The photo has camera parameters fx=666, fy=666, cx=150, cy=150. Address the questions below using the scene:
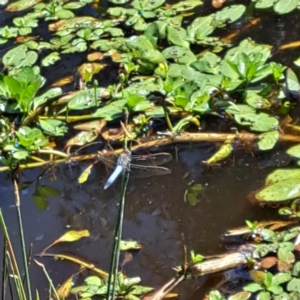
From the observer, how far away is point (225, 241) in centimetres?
163

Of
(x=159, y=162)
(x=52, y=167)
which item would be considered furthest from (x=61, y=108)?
(x=159, y=162)

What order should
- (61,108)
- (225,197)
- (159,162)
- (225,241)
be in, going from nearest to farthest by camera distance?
(225,241), (225,197), (159,162), (61,108)

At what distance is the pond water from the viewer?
1.61m

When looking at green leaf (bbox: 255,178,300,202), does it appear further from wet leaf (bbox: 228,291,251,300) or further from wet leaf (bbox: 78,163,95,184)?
wet leaf (bbox: 78,163,95,184)

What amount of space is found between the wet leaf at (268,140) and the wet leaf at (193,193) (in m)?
0.21

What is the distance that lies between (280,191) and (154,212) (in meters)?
0.33

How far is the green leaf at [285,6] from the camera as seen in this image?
245 cm

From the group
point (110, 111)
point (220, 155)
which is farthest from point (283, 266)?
point (110, 111)

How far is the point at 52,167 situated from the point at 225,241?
58 centimetres

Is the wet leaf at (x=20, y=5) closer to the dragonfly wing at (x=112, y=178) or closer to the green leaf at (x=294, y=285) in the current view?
the dragonfly wing at (x=112, y=178)

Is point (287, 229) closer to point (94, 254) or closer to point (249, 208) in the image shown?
point (249, 208)

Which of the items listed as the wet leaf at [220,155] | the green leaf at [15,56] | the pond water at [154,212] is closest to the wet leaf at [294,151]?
the pond water at [154,212]

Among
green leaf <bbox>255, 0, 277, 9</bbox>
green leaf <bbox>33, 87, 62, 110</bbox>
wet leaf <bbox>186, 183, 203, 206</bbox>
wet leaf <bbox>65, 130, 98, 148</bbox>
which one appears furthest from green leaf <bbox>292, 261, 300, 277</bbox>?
green leaf <bbox>255, 0, 277, 9</bbox>

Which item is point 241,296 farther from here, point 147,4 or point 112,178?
point 147,4
